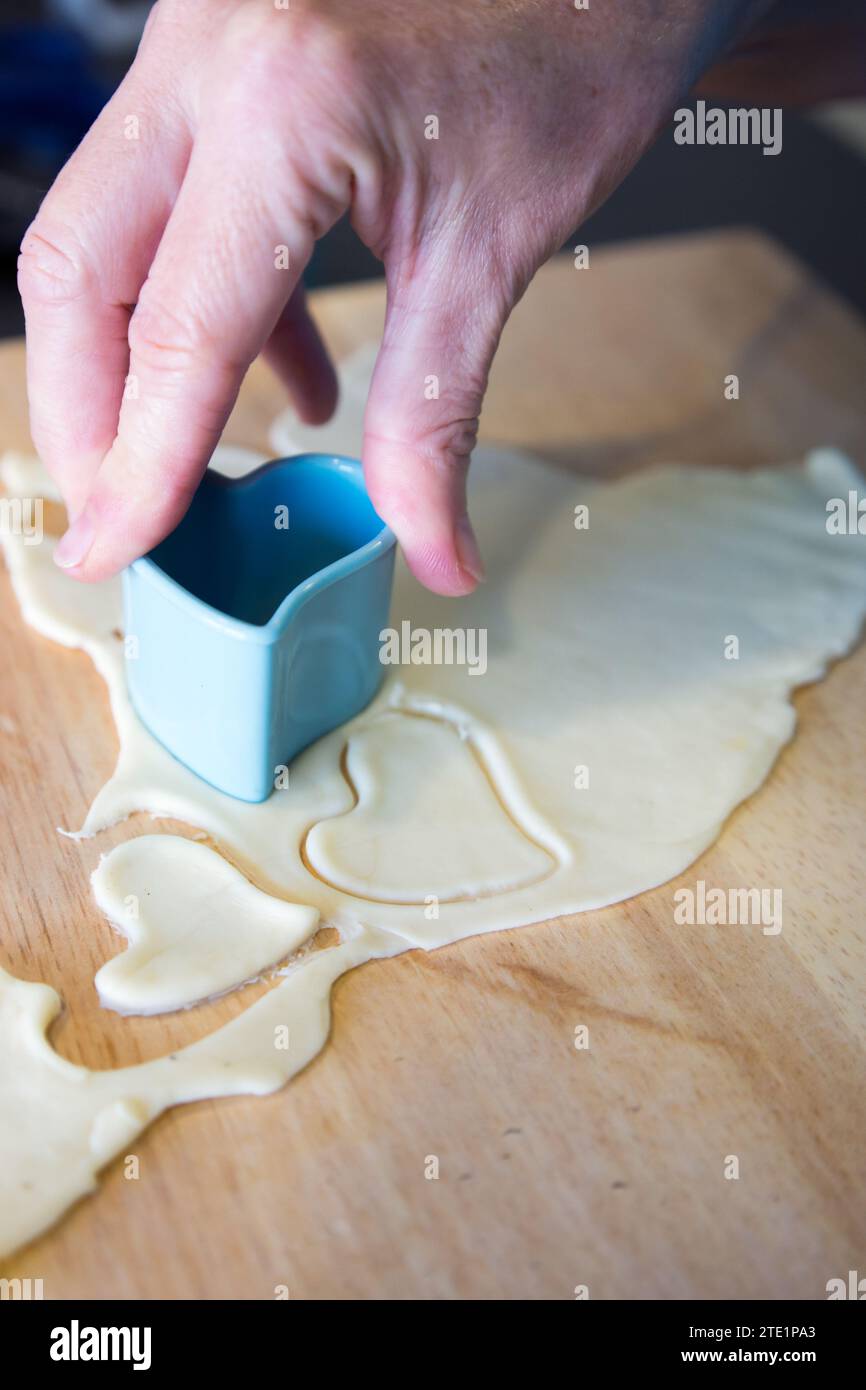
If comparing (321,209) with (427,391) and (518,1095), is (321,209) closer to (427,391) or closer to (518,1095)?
(427,391)

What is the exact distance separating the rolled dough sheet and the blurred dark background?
112 centimetres

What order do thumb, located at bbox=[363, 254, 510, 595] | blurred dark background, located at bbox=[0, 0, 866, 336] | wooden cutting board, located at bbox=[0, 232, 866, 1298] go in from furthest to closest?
blurred dark background, located at bbox=[0, 0, 866, 336] → thumb, located at bbox=[363, 254, 510, 595] → wooden cutting board, located at bbox=[0, 232, 866, 1298]

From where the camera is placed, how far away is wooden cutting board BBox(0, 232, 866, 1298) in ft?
2.44

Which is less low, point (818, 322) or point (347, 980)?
point (818, 322)

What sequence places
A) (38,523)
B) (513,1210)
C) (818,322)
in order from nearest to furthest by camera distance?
(513,1210), (38,523), (818,322)

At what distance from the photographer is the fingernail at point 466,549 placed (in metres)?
0.92

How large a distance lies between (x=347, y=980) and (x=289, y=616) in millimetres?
248

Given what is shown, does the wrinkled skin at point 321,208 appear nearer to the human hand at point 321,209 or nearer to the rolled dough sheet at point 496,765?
the human hand at point 321,209

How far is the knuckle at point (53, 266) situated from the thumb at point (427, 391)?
0.22 m

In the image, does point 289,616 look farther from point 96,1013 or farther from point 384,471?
point 96,1013

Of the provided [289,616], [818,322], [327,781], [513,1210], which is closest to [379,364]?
[289,616]

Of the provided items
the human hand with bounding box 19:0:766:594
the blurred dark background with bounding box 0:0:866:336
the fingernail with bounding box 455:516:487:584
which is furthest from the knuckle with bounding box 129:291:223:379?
the blurred dark background with bounding box 0:0:866:336

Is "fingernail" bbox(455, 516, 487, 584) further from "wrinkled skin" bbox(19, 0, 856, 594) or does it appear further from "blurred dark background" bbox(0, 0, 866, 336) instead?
"blurred dark background" bbox(0, 0, 866, 336)

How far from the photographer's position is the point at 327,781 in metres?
0.98
